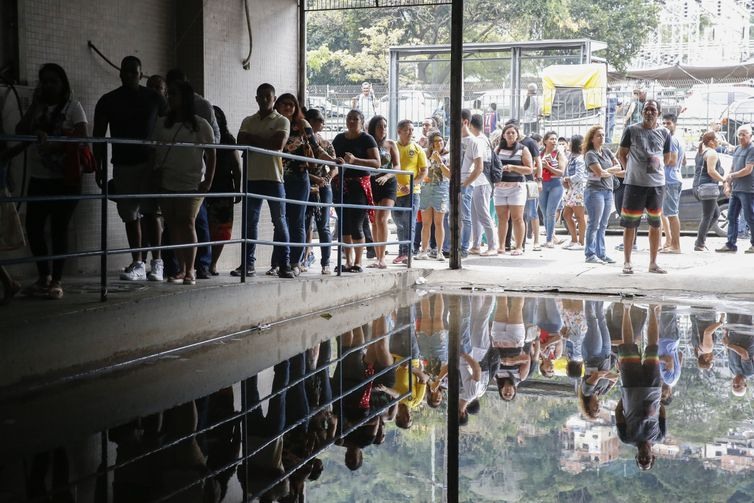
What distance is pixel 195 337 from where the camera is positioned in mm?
7254

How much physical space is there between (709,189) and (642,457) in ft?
37.2

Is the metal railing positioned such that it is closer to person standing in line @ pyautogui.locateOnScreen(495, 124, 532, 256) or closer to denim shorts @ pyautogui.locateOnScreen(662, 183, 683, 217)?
person standing in line @ pyautogui.locateOnScreen(495, 124, 532, 256)

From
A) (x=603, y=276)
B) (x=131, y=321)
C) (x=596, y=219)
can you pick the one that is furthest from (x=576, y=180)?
(x=131, y=321)

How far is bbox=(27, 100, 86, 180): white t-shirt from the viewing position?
7.20 m

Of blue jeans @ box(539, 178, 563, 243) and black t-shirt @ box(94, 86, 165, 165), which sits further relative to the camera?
blue jeans @ box(539, 178, 563, 243)

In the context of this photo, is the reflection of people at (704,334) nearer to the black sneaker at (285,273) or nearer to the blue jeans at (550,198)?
the black sneaker at (285,273)

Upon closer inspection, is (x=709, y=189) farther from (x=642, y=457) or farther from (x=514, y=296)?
(x=642, y=457)

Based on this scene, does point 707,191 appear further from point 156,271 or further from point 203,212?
point 156,271

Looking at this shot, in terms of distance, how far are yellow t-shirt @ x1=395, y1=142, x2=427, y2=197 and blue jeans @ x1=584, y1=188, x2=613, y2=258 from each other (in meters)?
2.28

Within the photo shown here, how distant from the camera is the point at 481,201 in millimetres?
13930

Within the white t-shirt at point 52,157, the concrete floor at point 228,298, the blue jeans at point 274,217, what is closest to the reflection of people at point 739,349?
the concrete floor at point 228,298

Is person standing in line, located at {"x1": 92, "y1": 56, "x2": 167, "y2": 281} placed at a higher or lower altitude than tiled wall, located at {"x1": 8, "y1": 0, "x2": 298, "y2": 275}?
lower

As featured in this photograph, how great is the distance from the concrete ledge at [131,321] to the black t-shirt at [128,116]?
3.49 ft

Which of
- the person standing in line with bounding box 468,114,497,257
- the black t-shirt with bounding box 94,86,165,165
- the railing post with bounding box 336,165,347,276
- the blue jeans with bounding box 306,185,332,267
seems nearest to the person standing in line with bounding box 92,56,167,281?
the black t-shirt with bounding box 94,86,165,165
